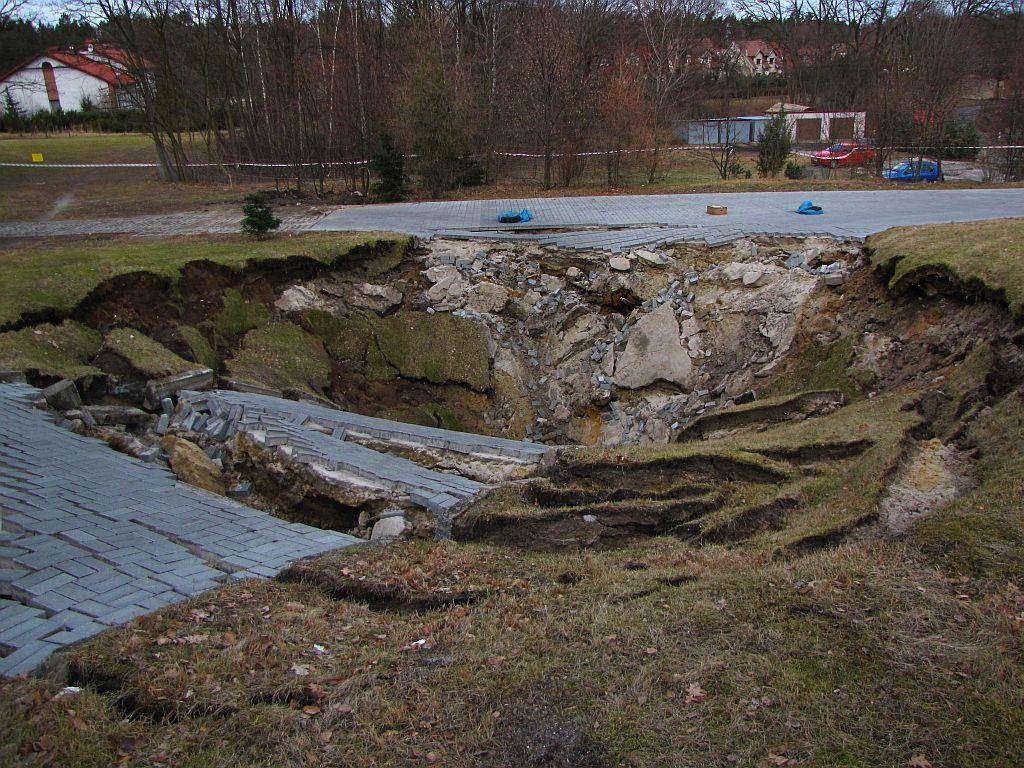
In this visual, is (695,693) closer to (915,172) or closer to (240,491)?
(240,491)

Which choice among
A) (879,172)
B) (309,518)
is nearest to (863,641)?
(309,518)

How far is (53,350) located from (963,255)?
10947mm

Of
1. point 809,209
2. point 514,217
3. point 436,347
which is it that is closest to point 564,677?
point 436,347

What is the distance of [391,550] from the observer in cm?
514

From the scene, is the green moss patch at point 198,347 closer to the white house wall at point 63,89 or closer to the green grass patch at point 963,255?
the green grass patch at point 963,255

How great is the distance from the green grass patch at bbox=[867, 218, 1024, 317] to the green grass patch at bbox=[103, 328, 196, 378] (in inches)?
352

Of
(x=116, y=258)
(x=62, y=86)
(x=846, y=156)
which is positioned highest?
(x=62, y=86)

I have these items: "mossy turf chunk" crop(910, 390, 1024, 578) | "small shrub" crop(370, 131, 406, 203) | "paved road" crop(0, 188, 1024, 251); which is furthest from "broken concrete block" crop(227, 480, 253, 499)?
"small shrub" crop(370, 131, 406, 203)

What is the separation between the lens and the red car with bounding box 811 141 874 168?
22234 millimetres

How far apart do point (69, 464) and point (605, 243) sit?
9.05m

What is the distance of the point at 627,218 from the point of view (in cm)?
1448

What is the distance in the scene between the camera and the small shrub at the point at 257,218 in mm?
12797

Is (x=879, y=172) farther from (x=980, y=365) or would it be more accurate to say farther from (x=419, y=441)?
(x=419, y=441)

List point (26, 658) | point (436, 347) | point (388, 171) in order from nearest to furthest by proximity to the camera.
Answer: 1. point (26, 658)
2. point (436, 347)
3. point (388, 171)
